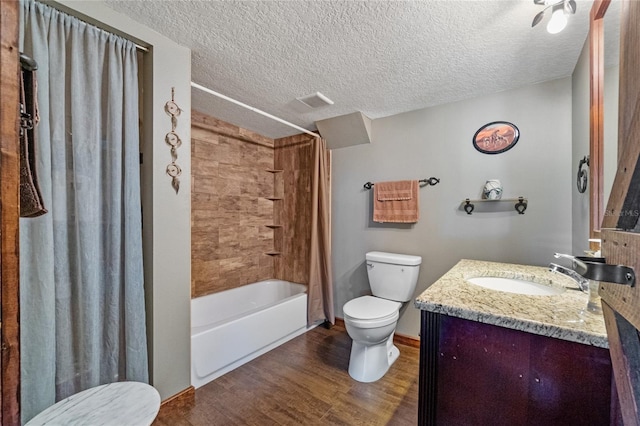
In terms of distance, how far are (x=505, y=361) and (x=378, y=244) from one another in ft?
5.66

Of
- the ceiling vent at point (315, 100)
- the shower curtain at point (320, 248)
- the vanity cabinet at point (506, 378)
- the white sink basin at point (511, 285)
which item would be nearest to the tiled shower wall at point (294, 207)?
the shower curtain at point (320, 248)

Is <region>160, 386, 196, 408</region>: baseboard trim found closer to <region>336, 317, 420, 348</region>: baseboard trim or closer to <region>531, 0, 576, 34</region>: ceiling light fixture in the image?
<region>336, 317, 420, 348</region>: baseboard trim

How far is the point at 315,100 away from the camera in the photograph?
7.29ft

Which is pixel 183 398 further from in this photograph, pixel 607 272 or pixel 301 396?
pixel 607 272

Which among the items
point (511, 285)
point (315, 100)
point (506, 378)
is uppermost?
point (315, 100)

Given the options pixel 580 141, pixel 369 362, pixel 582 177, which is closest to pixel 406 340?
pixel 369 362

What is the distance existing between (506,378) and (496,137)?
1.77m

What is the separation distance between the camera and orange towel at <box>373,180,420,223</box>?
2365 mm

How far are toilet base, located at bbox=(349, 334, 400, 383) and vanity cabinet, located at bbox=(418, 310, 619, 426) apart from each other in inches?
37.3

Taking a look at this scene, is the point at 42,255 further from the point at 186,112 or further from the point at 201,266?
the point at 201,266

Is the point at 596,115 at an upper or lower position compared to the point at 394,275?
upper

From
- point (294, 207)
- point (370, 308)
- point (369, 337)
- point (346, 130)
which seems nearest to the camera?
point (369, 337)

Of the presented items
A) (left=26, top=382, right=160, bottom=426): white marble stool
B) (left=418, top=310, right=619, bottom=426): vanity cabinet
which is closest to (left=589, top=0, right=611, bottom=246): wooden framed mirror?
(left=418, top=310, right=619, bottom=426): vanity cabinet

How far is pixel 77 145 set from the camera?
49.1 inches
